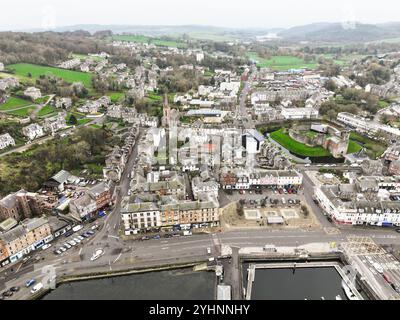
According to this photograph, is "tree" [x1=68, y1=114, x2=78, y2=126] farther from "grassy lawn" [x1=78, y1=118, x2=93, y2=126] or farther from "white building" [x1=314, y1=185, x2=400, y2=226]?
"white building" [x1=314, y1=185, x2=400, y2=226]

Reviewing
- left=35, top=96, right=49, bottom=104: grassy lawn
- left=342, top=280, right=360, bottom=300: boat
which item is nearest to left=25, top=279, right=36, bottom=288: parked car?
left=342, top=280, right=360, bottom=300: boat

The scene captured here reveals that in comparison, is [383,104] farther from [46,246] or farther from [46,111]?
[46,246]

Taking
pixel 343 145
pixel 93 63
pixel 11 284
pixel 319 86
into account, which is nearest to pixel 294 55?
pixel 319 86

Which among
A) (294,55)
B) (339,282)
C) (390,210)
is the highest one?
(294,55)

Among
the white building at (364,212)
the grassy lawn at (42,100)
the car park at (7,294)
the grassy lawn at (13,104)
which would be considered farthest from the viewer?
the grassy lawn at (42,100)

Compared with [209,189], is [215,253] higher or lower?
lower

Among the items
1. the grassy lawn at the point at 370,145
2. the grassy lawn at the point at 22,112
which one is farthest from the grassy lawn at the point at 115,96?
the grassy lawn at the point at 370,145

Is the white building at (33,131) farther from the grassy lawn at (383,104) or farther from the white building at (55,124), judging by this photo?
the grassy lawn at (383,104)

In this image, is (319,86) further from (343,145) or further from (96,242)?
(96,242)
